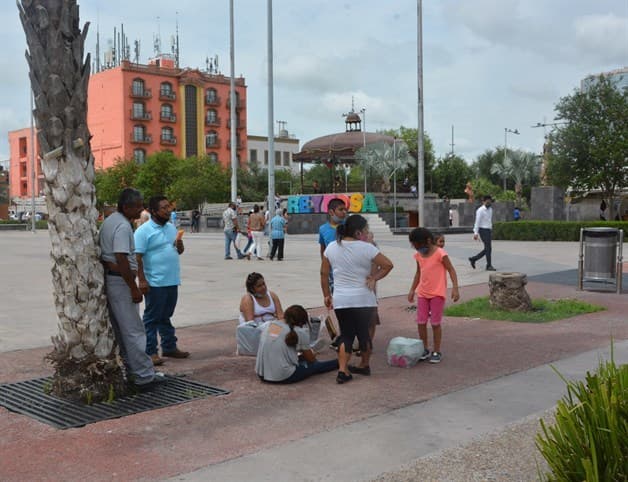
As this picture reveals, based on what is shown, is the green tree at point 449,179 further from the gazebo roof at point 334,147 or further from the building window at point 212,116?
the building window at point 212,116

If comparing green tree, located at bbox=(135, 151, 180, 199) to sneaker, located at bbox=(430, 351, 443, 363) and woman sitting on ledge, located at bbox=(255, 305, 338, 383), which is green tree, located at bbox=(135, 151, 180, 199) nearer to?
sneaker, located at bbox=(430, 351, 443, 363)

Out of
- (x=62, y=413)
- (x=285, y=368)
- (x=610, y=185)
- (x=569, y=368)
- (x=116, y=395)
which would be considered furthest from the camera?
(x=610, y=185)

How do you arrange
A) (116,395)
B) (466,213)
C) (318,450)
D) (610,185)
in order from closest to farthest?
(318,450), (116,395), (610,185), (466,213)

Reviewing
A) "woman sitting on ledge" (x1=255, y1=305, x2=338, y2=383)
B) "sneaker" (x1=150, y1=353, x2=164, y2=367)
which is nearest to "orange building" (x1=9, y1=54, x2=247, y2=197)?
"sneaker" (x1=150, y1=353, x2=164, y2=367)

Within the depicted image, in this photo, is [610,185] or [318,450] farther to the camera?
[610,185]

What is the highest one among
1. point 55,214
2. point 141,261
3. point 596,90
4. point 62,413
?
point 596,90

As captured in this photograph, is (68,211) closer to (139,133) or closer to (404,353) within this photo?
(404,353)

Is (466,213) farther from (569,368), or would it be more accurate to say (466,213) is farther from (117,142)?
(117,142)

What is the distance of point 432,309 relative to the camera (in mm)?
7059

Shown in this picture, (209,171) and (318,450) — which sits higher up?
(209,171)

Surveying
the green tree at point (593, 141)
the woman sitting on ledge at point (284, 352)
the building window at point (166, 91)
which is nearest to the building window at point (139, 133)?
the building window at point (166, 91)

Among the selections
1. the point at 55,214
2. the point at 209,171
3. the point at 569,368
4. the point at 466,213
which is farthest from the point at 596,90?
the point at 209,171

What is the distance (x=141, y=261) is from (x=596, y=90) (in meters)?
30.4

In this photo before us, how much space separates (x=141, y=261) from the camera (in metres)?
6.71
